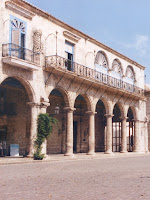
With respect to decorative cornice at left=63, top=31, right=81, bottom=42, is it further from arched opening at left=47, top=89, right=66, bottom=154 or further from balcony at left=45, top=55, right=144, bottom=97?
arched opening at left=47, top=89, right=66, bottom=154

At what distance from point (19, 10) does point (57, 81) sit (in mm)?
5132

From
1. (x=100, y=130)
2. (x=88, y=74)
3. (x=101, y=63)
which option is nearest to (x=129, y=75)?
(x=101, y=63)

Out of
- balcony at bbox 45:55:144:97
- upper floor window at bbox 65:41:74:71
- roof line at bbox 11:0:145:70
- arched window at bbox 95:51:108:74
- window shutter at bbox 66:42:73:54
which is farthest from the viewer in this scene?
arched window at bbox 95:51:108:74

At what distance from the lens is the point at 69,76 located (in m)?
21.5

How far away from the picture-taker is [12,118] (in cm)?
2220

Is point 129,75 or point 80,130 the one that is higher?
point 129,75

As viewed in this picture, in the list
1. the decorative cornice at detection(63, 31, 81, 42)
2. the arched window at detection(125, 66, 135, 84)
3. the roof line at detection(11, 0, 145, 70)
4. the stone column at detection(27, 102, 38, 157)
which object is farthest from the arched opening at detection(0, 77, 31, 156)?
the arched window at detection(125, 66, 135, 84)

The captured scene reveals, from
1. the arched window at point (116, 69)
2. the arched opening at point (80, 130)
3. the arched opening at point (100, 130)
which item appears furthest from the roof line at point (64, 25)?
the arched opening at point (100, 130)

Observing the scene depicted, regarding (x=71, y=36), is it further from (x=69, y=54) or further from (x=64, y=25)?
(x=69, y=54)

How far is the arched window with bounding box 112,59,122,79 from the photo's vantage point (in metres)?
29.0

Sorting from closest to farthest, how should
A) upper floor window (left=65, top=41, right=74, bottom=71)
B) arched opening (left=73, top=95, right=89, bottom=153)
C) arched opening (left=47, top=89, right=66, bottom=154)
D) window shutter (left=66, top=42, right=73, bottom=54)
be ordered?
upper floor window (left=65, top=41, right=74, bottom=71), window shutter (left=66, top=42, right=73, bottom=54), arched opening (left=47, top=89, right=66, bottom=154), arched opening (left=73, top=95, right=89, bottom=153)

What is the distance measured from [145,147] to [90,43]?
44.1ft

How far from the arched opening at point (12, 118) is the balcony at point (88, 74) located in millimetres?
2703

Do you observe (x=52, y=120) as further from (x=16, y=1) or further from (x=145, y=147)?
(x=145, y=147)
